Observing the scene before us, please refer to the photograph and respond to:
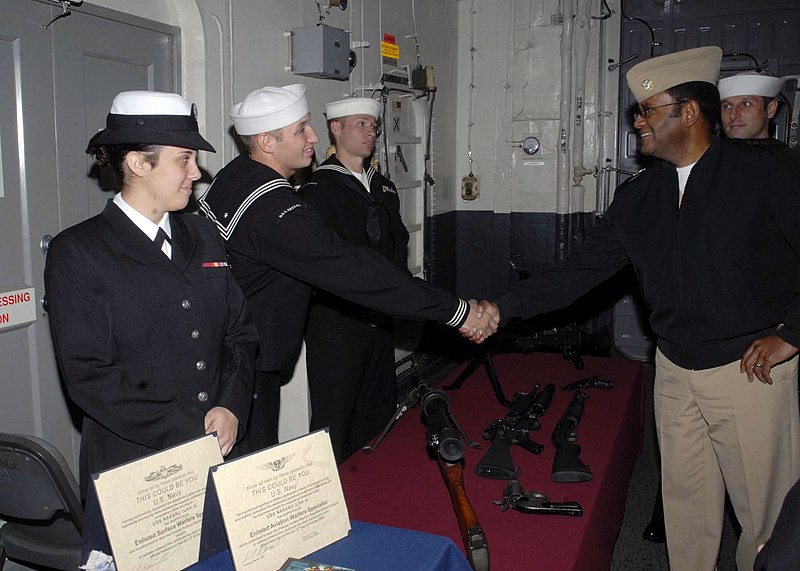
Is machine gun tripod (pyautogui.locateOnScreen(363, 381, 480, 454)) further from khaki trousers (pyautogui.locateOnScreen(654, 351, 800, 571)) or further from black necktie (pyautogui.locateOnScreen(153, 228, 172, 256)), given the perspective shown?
black necktie (pyautogui.locateOnScreen(153, 228, 172, 256))

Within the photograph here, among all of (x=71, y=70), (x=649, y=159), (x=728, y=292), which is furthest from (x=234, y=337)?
(x=649, y=159)

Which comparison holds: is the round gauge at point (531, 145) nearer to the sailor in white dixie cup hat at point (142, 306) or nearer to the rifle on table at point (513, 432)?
the rifle on table at point (513, 432)

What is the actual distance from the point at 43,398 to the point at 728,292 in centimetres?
256

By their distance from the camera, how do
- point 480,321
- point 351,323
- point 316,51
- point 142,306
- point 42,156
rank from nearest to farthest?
1. point 142,306
2. point 42,156
3. point 480,321
4. point 351,323
5. point 316,51

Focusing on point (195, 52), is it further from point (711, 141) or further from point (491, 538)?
point (491, 538)

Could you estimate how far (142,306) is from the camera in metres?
A: 2.00

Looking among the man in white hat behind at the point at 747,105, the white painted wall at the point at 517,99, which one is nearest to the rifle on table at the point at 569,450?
the man in white hat behind at the point at 747,105

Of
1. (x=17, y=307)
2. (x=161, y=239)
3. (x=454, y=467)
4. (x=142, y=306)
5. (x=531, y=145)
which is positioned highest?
(x=531, y=145)

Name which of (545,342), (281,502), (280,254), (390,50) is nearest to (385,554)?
(281,502)

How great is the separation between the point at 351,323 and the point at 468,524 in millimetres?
1767

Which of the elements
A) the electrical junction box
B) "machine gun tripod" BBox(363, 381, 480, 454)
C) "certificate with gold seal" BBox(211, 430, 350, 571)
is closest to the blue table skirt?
"certificate with gold seal" BBox(211, 430, 350, 571)

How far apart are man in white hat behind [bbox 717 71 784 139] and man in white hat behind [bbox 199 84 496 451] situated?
193 centimetres

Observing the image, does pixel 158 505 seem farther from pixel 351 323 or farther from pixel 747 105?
pixel 747 105

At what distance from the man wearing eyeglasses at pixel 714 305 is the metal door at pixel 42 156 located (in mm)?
2125
